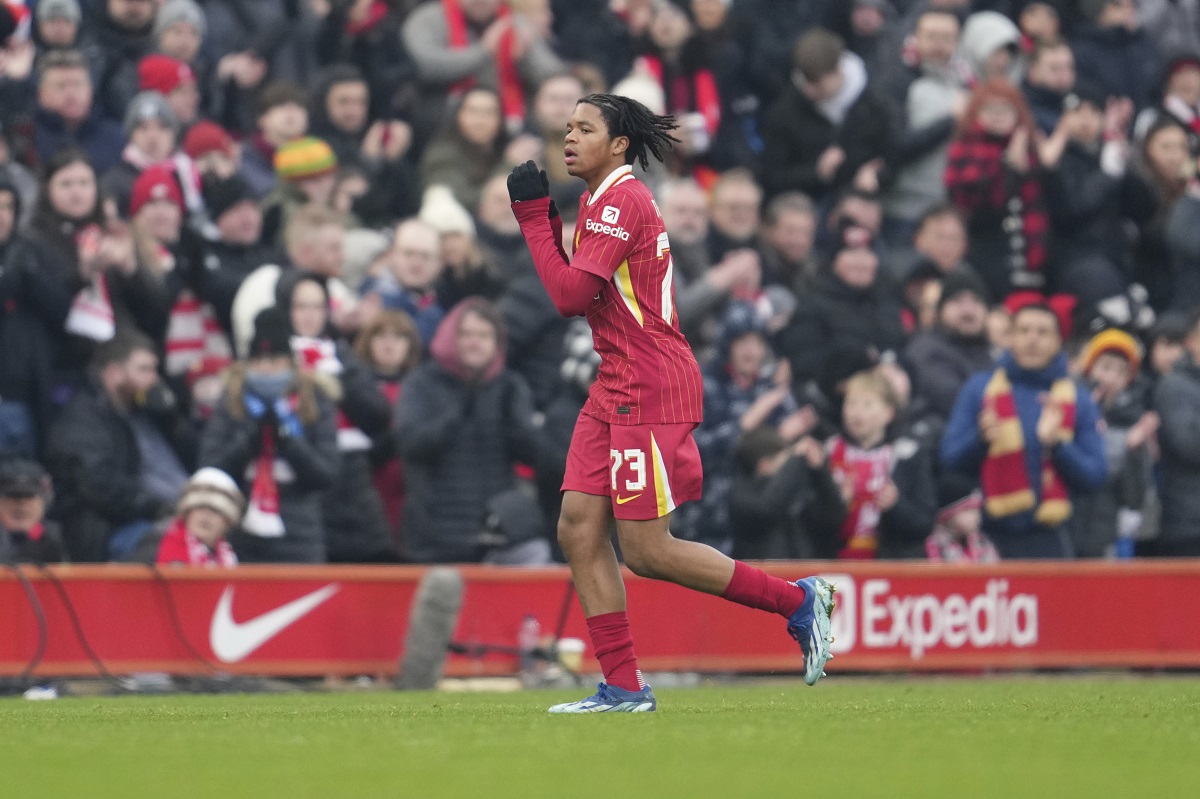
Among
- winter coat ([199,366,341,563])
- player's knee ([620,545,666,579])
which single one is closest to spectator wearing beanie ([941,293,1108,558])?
winter coat ([199,366,341,563])

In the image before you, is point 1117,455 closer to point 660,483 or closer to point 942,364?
point 942,364

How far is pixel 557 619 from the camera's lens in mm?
12664

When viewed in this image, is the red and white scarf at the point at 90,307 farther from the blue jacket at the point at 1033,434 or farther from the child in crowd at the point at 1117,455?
the child in crowd at the point at 1117,455

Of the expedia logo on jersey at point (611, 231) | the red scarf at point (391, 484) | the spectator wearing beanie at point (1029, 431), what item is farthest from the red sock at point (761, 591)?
the red scarf at point (391, 484)

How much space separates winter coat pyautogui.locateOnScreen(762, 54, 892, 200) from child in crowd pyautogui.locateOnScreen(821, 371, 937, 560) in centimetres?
335

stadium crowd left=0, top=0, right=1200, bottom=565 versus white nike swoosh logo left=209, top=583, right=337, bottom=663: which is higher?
stadium crowd left=0, top=0, right=1200, bottom=565

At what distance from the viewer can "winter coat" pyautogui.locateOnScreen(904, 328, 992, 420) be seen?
48.0 ft

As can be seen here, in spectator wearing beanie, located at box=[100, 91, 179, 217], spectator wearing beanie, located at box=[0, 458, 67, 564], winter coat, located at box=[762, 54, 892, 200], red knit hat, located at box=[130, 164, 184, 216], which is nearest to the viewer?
spectator wearing beanie, located at box=[0, 458, 67, 564]

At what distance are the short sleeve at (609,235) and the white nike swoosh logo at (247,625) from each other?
14.6 ft

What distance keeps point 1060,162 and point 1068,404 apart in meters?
3.67

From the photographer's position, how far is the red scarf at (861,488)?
44.2 feet

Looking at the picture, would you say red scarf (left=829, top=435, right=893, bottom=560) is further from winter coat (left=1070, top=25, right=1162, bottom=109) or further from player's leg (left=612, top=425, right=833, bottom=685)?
winter coat (left=1070, top=25, right=1162, bottom=109)

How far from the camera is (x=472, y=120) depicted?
15195mm

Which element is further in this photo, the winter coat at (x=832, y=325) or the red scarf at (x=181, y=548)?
the winter coat at (x=832, y=325)
